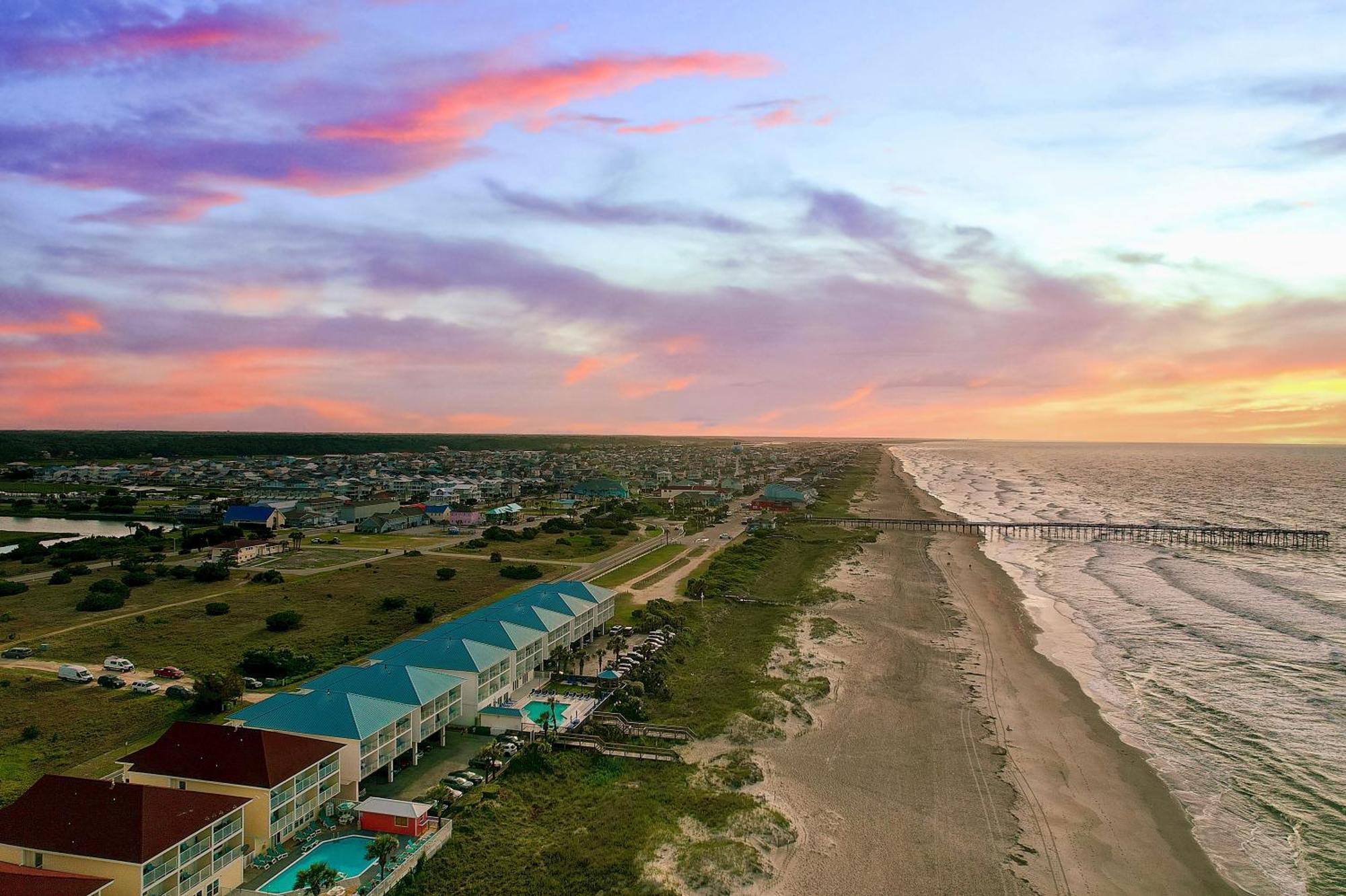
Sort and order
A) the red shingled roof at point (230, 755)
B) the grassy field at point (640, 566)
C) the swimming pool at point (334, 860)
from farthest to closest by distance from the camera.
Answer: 1. the grassy field at point (640, 566)
2. the red shingled roof at point (230, 755)
3. the swimming pool at point (334, 860)

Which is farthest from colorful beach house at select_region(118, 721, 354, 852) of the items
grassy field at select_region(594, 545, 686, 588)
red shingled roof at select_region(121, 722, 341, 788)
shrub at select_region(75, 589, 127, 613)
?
grassy field at select_region(594, 545, 686, 588)

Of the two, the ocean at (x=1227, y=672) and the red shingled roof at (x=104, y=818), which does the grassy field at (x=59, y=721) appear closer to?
the red shingled roof at (x=104, y=818)

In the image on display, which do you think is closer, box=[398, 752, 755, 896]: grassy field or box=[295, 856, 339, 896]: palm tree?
box=[295, 856, 339, 896]: palm tree

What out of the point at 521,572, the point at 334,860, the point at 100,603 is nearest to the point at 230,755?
the point at 334,860

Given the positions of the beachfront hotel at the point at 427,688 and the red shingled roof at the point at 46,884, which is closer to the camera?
the red shingled roof at the point at 46,884

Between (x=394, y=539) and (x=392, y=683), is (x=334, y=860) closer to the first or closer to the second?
(x=392, y=683)

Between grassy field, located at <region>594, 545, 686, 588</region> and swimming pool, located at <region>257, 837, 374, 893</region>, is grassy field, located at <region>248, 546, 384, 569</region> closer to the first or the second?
grassy field, located at <region>594, 545, 686, 588</region>

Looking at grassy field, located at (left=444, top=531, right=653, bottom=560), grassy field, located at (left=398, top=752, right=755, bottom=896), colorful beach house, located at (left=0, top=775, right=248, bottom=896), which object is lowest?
grassy field, located at (left=398, top=752, right=755, bottom=896)

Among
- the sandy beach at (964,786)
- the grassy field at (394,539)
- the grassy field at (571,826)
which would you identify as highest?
the grassy field at (394,539)

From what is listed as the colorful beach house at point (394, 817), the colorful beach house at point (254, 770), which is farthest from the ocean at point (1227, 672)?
the colorful beach house at point (254, 770)
